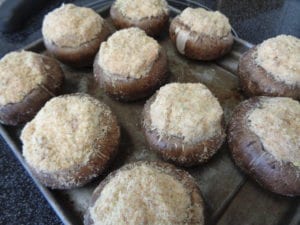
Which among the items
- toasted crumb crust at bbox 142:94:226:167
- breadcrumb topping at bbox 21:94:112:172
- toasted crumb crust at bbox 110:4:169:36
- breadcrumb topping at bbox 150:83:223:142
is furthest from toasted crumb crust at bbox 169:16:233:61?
breadcrumb topping at bbox 21:94:112:172

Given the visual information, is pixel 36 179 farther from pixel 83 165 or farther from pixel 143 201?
pixel 143 201

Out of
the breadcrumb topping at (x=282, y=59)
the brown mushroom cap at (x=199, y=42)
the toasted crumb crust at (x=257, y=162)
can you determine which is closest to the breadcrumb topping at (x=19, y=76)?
the brown mushroom cap at (x=199, y=42)

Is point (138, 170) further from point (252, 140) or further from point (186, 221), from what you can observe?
point (252, 140)

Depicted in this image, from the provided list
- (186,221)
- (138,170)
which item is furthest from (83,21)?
(186,221)

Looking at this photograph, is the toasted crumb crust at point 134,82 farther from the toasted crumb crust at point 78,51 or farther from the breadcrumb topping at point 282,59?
the breadcrumb topping at point 282,59

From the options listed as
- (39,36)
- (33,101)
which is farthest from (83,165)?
(39,36)

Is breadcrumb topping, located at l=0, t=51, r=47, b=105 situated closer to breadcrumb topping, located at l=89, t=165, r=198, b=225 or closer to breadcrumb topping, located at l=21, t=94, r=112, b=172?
breadcrumb topping, located at l=21, t=94, r=112, b=172

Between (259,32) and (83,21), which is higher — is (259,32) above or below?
below

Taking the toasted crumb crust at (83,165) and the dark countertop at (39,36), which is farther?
the dark countertop at (39,36)
